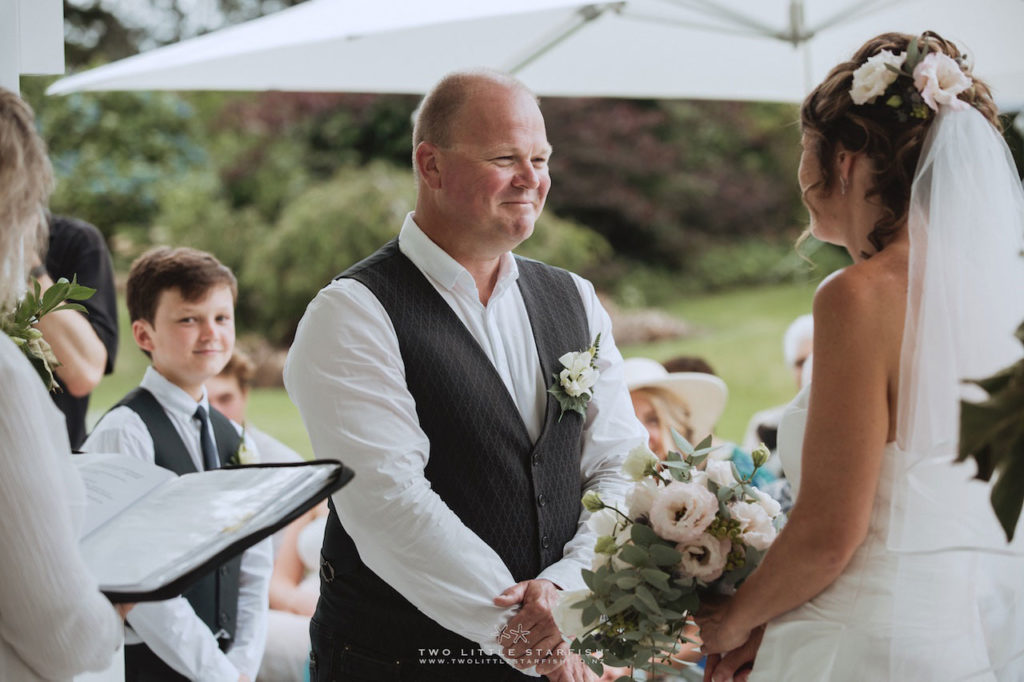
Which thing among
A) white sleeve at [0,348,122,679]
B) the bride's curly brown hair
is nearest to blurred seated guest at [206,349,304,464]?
white sleeve at [0,348,122,679]

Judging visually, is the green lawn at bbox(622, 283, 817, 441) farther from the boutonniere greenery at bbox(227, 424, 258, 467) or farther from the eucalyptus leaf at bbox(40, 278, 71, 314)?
the eucalyptus leaf at bbox(40, 278, 71, 314)

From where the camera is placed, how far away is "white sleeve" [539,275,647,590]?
2.61 metres

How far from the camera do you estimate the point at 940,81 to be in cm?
203

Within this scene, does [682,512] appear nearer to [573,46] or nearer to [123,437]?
[123,437]

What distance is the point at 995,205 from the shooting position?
2037 mm

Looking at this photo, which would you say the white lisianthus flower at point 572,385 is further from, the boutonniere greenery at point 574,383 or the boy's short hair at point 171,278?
the boy's short hair at point 171,278

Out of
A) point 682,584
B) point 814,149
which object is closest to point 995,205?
point 814,149

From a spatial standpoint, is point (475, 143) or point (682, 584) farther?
point (475, 143)

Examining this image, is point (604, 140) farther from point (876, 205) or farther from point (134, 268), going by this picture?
point (876, 205)

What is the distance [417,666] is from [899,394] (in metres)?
1.28

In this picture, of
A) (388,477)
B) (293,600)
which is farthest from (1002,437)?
(293,600)

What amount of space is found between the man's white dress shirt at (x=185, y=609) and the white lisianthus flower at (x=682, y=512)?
162 centimetres

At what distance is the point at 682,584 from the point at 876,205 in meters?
0.83

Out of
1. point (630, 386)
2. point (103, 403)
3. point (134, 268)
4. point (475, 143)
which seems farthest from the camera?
point (103, 403)
